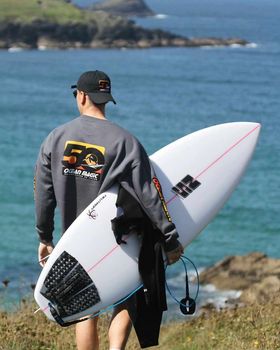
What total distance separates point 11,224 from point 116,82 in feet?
136

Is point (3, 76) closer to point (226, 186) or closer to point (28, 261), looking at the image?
point (28, 261)

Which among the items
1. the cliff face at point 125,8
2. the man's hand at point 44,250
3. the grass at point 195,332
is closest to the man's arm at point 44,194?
the man's hand at point 44,250

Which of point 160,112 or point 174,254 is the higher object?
point 174,254

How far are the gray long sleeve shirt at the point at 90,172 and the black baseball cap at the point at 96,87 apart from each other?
0.12 meters

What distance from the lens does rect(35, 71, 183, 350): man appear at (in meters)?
5.12

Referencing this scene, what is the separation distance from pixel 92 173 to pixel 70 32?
100 m

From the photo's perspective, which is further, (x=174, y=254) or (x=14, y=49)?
(x=14, y=49)

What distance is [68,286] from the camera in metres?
5.38

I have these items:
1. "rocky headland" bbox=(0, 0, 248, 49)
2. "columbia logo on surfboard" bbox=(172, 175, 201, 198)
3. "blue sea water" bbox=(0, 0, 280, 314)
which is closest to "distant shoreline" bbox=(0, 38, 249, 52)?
"rocky headland" bbox=(0, 0, 248, 49)

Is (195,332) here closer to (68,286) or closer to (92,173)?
(68,286)

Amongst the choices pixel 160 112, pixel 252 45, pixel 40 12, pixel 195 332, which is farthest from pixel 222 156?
pixel 252 45

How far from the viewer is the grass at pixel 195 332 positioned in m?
6.42

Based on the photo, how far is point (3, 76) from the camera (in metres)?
77.7

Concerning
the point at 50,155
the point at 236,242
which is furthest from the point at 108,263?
the point at 236,242
